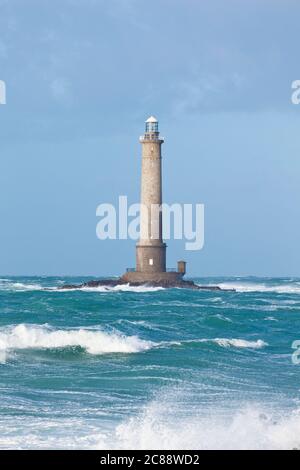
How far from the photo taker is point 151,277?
57.1 m

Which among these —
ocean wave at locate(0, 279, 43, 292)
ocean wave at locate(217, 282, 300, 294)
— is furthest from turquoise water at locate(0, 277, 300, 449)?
ocean wave at locate(217, 282, 300, 294)

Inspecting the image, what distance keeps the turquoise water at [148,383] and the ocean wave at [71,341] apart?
27 millimetres

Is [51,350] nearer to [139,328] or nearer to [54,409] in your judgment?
[139,328]

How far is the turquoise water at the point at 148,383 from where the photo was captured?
13.4 metres

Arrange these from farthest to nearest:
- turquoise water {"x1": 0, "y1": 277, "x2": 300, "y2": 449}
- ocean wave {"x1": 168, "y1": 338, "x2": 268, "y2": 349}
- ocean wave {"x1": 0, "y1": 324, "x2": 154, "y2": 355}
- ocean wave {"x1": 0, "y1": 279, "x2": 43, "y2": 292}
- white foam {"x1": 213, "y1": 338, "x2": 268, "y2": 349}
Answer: ocean wave {"x1": 0, "y1": 279, "x2": 43, "y2": 292}, white foam {"x1": 213, "y1": 338, "x2": 268, "y2": 349}, ocean wave {"x1": 168, "y1": 338, "x2": 268, "y2": 349}, ocean wave {"x1": 0, "y1": 324, "x2": 154, "y2": 355}, turquoise water {"x1": 0, "y1": 277, "x2": 300, "y2": 449}

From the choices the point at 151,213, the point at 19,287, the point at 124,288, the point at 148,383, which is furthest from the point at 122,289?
the point at 148,383

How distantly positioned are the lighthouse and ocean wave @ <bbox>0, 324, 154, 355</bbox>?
30.3m

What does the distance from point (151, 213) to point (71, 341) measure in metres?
31.7

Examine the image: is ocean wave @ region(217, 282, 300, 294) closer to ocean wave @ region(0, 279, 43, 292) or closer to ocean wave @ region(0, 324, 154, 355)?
ocean wave @ region(0, 279, 43, 292)

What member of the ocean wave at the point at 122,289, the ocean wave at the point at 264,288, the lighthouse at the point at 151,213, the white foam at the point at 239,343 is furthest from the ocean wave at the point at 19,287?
the white foam at the point at 239,343

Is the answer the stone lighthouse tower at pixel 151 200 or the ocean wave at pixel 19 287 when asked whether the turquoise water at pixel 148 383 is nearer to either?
the stone lighthouse tower at pixel 151 200

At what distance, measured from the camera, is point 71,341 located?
24969 mm

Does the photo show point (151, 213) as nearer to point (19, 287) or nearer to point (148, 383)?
point (19, 287)

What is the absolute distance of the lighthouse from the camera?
5625cm
